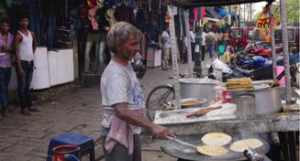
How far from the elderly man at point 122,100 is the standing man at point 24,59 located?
5.67 metres

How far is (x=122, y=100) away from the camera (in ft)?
11.5

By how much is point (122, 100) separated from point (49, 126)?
17.6 feet

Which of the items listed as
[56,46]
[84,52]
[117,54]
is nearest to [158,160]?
[117,54]

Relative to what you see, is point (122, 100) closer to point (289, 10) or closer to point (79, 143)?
point (79, 143)

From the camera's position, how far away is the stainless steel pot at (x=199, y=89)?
6336 mm

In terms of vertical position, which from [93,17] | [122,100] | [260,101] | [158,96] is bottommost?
[158,96]

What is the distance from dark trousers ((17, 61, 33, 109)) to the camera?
9.21 metres

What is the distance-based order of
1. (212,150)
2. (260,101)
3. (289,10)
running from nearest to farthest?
(212,150), (260,101), (289,10)

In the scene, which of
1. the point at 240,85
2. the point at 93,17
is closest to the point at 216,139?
the point at 240,85

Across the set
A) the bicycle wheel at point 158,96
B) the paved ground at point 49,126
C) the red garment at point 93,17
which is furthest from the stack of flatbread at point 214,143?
the red garment at point 93,17

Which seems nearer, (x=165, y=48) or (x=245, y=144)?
(x=245, y=144)

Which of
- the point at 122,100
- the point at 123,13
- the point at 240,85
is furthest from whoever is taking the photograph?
the point at 123,13

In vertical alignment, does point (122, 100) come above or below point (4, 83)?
above

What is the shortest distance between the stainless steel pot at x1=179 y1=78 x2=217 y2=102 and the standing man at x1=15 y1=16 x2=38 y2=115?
3.75 metres
